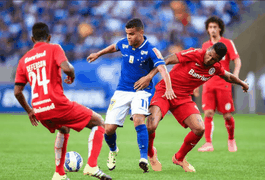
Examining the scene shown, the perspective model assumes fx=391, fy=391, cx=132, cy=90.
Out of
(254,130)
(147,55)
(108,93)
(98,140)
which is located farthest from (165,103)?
(108,93)

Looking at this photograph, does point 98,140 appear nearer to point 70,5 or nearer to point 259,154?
point 259,154

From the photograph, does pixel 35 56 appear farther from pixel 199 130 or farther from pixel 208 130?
pixel 208 130

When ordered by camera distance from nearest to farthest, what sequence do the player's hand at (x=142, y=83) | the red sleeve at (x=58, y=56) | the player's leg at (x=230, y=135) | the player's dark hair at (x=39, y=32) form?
the red sleeve at (x=58, y=56)
the player's dark hair at (x=39, y=32)
the player's hand at (x=142, y=83)
the player's leg at (x=230, y=135)

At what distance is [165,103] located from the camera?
5.50 m

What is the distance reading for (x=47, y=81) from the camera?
4094mm

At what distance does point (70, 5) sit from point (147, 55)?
14.7 metres

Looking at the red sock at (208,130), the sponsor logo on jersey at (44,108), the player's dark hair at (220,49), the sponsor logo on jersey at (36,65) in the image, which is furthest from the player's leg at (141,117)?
the red sock at (208,130)

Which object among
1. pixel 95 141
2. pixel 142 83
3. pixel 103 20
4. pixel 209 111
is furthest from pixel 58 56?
pixel 103 20

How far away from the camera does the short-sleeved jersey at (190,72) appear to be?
5562mm

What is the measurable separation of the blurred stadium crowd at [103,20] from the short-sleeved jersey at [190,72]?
1210 cm

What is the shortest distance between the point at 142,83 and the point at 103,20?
14.0 meters

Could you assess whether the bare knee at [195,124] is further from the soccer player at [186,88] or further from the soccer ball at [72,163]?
the soccer ball at [72,163]

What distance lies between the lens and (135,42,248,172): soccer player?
534 cm

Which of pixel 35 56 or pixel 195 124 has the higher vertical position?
pixel 35 56
